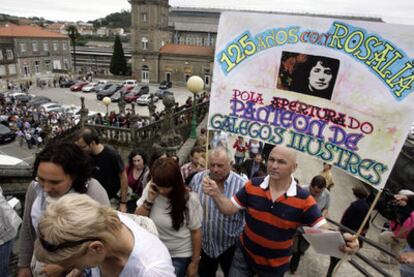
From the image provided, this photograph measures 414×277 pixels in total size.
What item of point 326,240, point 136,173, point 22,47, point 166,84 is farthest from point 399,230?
point 22,47

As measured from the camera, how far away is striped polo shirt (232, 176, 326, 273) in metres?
2.54

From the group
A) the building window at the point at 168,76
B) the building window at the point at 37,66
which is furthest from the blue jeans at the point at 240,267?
the building window at the point at 37,66

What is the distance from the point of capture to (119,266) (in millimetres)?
1567

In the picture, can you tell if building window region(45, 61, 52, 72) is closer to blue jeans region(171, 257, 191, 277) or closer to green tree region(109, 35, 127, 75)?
green tree region(109, 35, 127, 75)

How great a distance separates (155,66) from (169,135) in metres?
46.0

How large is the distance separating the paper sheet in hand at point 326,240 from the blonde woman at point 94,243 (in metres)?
1.38

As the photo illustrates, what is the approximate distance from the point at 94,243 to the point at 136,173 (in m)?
3.27

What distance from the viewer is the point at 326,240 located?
2385 millimetres

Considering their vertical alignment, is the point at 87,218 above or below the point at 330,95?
below

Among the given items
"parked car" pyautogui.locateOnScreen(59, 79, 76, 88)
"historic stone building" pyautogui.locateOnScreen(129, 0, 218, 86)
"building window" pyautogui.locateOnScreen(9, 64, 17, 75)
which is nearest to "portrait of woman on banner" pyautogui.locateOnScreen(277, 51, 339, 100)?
"historic stone building" pyautogui.locateOnScreen(129, 0, 218, 86)

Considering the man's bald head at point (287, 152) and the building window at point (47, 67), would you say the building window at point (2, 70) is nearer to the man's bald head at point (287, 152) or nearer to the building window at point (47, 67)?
the building window at point (47, 67)

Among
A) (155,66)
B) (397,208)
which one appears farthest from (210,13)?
(397,208)

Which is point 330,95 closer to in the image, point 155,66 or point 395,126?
point 395,126

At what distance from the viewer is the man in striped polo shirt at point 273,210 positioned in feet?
8.33
